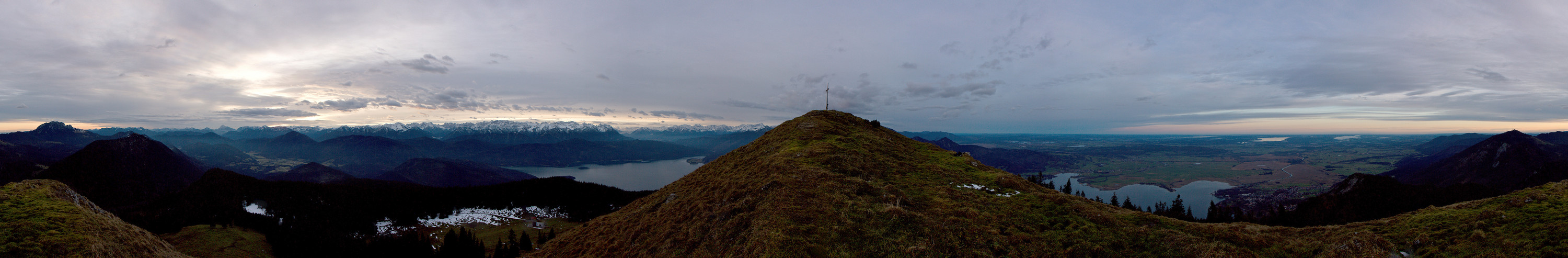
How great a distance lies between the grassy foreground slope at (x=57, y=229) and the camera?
1253cm

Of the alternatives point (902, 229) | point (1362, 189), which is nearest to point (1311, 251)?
point (902, 229)

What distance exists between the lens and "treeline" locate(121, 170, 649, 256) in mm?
59694

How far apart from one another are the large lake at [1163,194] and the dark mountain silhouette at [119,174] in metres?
282

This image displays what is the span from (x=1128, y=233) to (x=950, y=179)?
8.09 metres

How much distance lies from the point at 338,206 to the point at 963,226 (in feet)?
419

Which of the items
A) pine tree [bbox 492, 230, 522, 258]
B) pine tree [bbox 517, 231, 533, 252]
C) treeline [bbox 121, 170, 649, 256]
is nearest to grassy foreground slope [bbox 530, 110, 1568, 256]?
pine tree [bbox 492, 230, 522, 258]

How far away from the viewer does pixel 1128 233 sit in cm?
1248

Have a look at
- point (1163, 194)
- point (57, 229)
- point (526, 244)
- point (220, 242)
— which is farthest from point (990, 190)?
point (1163, 194)

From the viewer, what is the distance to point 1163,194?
533ft

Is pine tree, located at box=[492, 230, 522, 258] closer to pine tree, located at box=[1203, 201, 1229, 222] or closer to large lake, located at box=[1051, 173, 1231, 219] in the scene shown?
pine tree, located at box=[1203, 201, 1229, 222]

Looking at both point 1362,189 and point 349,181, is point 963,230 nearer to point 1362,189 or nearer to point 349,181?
point 1362,189

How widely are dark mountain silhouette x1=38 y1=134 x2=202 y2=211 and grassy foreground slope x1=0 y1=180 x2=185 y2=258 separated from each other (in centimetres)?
17744

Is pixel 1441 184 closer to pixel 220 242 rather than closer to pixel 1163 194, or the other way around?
pixel 1163 194

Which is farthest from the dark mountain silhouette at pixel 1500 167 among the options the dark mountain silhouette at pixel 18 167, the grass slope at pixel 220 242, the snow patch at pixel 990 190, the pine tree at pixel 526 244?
the dark mountain silhouette at pixel 18 167
